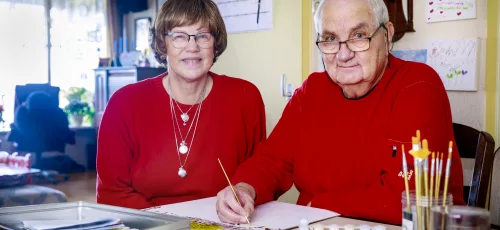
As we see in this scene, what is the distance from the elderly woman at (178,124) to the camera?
2.05 metres

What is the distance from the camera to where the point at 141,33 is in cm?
763

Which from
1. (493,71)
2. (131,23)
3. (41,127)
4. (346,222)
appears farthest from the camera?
(131,23)

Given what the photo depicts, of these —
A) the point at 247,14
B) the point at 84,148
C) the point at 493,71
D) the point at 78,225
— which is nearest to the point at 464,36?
the point at 493,71

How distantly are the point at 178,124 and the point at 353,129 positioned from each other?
67 cm

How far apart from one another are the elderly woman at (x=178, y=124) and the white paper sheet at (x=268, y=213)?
1.07ft

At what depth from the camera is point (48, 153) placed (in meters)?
7.04

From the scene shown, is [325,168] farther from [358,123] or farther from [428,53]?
[428,53]

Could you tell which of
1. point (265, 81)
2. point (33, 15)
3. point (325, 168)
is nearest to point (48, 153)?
point (33, 15)

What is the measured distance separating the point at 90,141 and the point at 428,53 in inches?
198

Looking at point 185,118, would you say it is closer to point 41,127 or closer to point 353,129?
point 353,129

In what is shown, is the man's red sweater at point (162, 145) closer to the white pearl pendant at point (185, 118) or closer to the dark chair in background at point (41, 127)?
the white pearl pendant at point (185, 118)

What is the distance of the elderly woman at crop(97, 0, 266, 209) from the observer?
205cm

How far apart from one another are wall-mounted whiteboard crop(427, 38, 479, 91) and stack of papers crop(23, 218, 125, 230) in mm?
2602

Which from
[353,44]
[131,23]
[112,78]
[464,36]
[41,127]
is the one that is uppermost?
[131,23]
